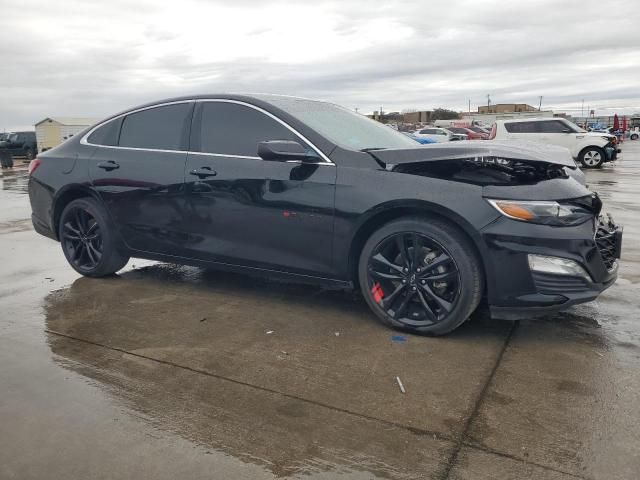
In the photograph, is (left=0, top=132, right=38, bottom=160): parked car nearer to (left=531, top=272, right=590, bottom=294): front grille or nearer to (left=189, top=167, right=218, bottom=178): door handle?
(left=189, top=167, right=218, bottom=178): door handle

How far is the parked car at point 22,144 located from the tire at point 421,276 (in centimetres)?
3049

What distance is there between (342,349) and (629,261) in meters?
3.30

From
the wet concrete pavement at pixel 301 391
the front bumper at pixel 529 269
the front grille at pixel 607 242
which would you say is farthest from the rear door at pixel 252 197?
the front grille at pixel 607 242

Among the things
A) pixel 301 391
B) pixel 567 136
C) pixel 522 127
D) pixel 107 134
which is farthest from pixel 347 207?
pixel 567 136

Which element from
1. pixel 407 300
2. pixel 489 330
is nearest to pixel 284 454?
pixel 407 300

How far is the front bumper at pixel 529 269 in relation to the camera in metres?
3.29

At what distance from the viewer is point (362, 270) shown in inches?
148

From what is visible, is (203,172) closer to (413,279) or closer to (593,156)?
(413,279)

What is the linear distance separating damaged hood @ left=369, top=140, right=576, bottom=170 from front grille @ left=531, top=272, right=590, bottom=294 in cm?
69

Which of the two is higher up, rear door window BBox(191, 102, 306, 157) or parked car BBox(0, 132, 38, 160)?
rear door window BBox(191, 102, 306, 157)

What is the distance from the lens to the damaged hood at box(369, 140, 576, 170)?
348cm

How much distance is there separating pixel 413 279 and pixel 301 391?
3.52 feet

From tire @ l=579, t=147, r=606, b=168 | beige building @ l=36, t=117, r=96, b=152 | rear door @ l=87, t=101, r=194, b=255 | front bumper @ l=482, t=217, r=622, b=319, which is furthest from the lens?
beige building @ l=36, t=117, r=96, b=152

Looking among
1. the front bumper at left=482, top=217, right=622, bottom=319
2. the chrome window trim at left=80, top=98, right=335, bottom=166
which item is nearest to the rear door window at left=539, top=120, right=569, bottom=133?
the chrome window trim at left=80, top=98, right=335, bottom=166
